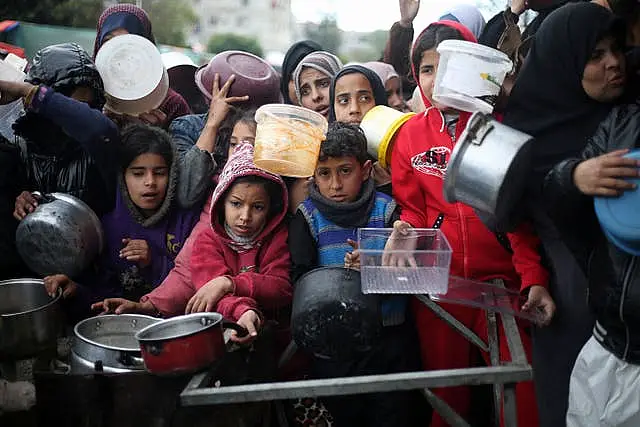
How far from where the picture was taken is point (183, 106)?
392 centimetres

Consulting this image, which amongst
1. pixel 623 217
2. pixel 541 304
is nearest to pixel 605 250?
pixel 623 217

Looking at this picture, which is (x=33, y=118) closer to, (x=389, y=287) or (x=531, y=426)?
(x=389, y=287)

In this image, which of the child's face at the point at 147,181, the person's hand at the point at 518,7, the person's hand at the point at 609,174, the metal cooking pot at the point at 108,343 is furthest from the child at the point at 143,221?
the person's hand at the point at 518,7

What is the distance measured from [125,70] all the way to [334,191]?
143cm

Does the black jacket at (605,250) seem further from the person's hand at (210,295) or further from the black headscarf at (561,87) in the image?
the person's hand at (210,295)

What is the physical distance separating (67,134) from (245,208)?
99 centimetres

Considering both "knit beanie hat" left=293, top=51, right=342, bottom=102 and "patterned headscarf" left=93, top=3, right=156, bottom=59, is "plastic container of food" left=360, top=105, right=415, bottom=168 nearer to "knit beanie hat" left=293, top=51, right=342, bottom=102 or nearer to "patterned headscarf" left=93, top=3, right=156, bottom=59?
"knit beanie hat" left=293, top=51, right=342, bottom=102

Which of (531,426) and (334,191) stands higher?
(334,191)

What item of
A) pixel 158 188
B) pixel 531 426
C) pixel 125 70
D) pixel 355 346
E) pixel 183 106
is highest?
pixel 125 70

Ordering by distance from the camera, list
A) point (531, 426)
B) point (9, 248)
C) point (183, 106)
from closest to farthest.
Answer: point (531, 426), point (9, 248), point (183, 106)

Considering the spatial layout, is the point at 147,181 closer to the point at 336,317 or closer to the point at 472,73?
the point at 336,317

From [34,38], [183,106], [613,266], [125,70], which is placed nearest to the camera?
[613,266]

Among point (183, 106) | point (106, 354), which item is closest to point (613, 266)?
point (106, 354)

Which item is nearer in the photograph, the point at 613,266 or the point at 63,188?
the point at 613,266
